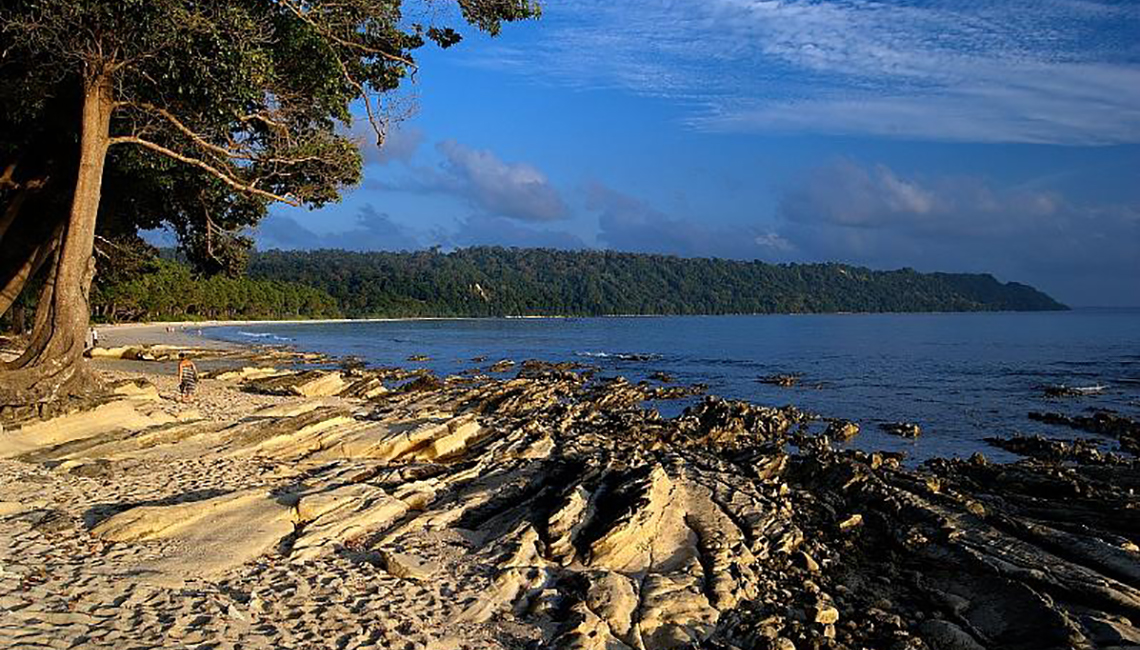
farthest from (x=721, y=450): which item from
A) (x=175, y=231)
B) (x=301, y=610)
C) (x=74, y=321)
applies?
(x=175, y=231)

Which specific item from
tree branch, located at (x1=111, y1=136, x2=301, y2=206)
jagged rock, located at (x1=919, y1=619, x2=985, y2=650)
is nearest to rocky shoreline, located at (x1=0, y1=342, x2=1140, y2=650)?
jagged rock, located at (x1=919, y1=619, x2=985, y2=650)

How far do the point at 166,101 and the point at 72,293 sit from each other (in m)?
4.74

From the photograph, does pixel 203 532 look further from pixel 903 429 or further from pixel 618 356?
pixel 618 356

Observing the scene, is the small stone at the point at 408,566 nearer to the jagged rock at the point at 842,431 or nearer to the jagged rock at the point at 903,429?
the jagged rock at the point at 842,431

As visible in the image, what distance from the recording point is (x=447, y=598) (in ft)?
30.1

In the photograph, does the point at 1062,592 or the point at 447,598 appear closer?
the point at 447,598

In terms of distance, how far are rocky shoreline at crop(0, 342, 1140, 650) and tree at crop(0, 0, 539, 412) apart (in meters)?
3.78

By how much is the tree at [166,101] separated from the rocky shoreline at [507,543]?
3781 millimetres

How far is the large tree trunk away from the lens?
50.1 ft

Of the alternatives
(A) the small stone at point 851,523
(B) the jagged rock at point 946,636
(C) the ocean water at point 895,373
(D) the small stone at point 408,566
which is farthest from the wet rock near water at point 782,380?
(D) the small stone at point 408,566

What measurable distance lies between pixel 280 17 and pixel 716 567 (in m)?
14.2

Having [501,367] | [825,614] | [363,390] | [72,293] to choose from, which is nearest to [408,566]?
[825,614]

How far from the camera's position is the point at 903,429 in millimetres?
27781

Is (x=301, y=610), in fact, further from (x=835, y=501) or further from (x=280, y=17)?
(x=280, y=17)
